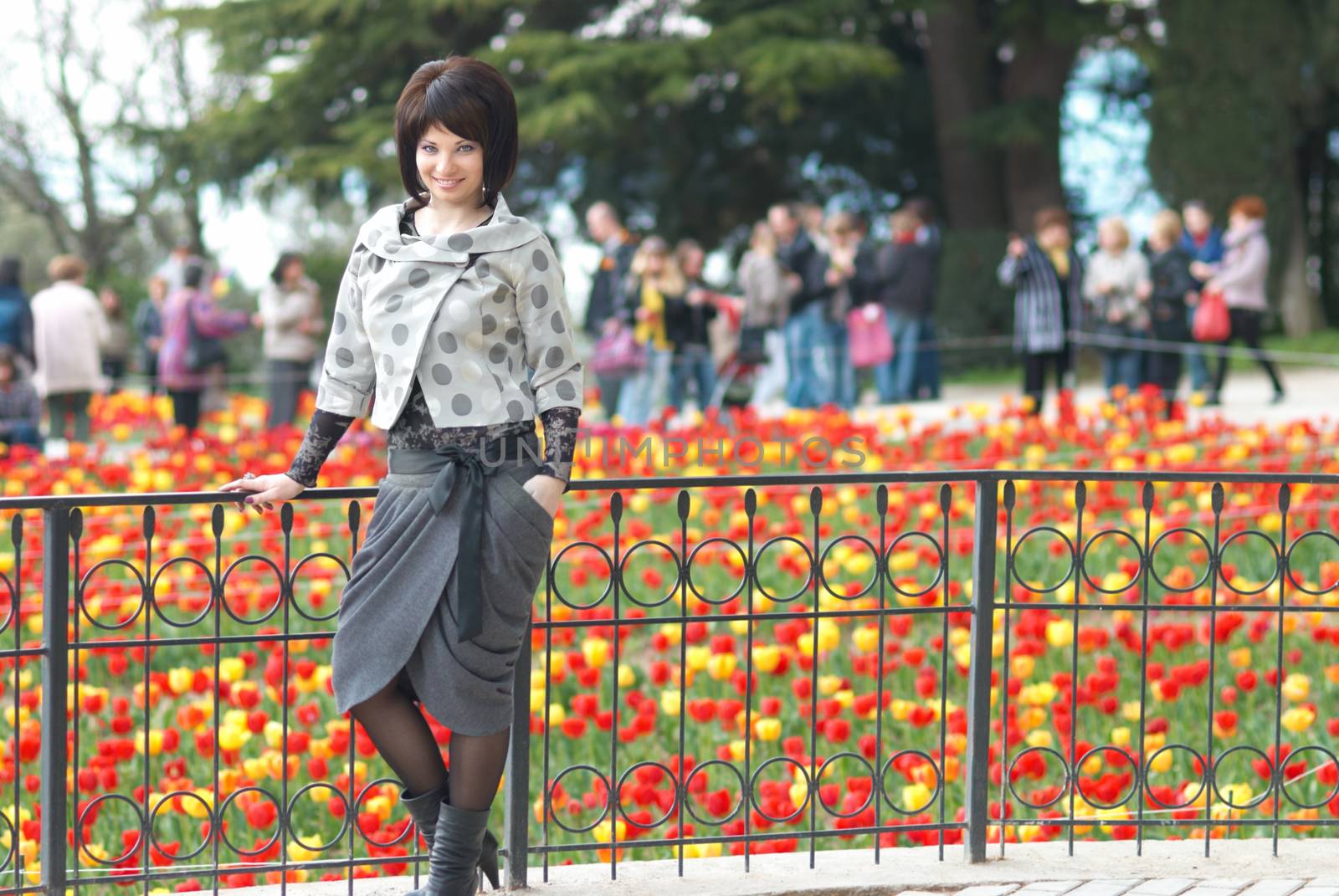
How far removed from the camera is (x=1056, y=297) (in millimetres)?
12375

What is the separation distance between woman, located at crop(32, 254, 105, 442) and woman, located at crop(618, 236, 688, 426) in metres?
4.04

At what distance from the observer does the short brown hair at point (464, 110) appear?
342 centimetres

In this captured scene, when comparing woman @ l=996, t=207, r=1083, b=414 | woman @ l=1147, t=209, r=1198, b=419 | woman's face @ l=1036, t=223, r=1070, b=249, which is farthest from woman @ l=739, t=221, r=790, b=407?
woman @ l=1147, t=209, r=1198, b=419

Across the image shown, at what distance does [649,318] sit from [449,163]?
912 cm

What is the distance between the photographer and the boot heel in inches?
149

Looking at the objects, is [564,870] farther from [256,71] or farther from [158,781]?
[256,71]

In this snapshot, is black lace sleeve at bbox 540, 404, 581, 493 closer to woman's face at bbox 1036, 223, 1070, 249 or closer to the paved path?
the paved path

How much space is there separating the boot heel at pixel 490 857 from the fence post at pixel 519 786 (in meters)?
0.28

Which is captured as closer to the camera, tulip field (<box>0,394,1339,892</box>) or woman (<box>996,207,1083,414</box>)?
tulip field (<box>0,394,1339,892</box>)

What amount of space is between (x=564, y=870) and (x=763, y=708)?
102 centimetres

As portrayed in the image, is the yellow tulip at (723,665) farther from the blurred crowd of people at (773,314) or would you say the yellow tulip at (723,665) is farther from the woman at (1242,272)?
the woman at (1242,272)

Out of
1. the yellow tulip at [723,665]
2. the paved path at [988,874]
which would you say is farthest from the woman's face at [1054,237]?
the paved path at [988,874]

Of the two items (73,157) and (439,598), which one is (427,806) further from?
(73,157)

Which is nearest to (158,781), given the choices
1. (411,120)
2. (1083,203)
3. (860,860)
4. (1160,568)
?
(860,860)
